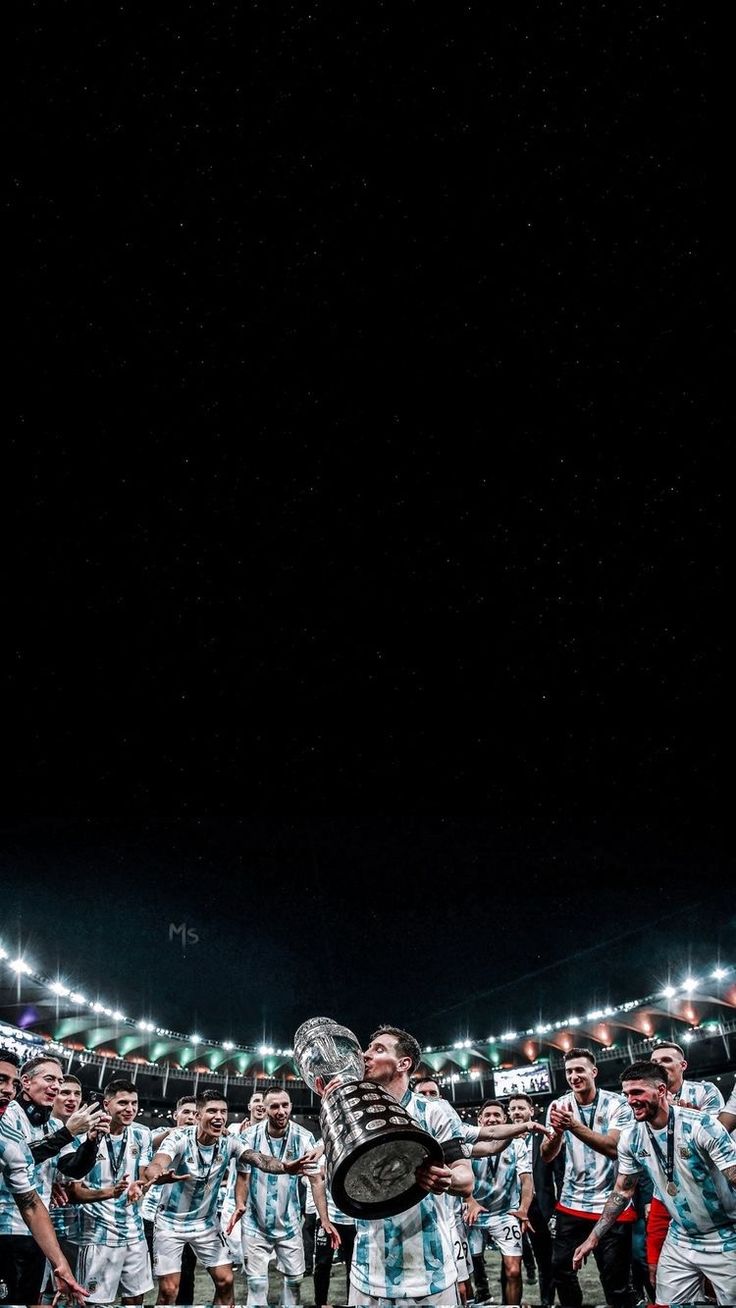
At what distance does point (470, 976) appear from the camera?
1672 inches

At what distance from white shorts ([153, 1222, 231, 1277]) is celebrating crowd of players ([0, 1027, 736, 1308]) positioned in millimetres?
18

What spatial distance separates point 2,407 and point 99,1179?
30.4 ft

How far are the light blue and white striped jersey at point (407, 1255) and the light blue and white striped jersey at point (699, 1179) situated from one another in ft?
8.41

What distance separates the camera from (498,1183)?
37.8ft

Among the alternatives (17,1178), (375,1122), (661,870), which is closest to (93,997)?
(661,870)

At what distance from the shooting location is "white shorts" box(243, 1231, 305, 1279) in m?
9.44

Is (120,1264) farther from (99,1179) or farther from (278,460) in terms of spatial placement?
(278,460)

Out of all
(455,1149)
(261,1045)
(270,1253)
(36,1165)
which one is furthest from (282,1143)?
(261,1045)

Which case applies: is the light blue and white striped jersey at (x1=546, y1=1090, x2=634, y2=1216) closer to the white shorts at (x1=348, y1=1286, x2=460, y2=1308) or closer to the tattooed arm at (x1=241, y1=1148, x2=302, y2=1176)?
the tattooed arm at (x1=241, y1=1148, x2=302, y2=1176)

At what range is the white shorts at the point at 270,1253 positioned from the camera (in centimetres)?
944

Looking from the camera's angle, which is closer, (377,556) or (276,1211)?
(377,556)

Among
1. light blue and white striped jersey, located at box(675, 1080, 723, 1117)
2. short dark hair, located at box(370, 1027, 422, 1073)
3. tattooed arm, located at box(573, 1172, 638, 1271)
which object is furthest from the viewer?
light blue and white striped jersey, located at box(675, 1080, 723, 1117)

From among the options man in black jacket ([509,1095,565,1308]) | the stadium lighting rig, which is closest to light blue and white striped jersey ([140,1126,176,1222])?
man in black jacket ([509,1095,565,1308])

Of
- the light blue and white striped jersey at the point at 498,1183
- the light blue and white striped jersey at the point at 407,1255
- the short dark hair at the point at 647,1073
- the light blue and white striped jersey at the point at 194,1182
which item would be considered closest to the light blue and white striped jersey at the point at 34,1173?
the light blue and white striped jersey at the point at 194,1182
